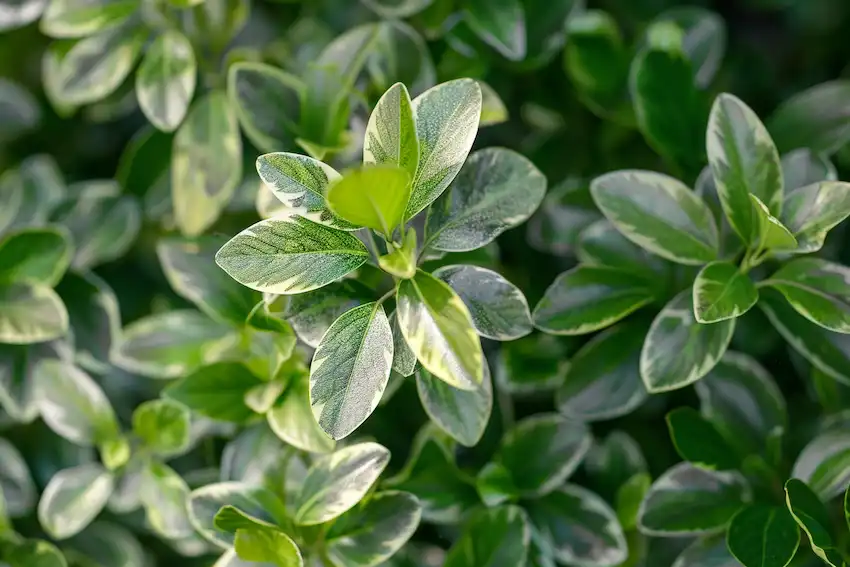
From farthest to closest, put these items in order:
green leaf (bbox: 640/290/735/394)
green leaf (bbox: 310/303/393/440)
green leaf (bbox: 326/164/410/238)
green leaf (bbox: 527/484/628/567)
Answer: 1. green leaf (bbox: 527/484/628/567)
2. green leaf (bbox: 640/290/735/394)
3. green leaf (bbox: 310/303/393/440)
4. green leaf (bbox: 326/164/410/238)

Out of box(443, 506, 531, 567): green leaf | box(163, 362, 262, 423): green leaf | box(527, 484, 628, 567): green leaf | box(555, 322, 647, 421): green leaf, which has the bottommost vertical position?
box(527, 484, 628, 567): green leaf

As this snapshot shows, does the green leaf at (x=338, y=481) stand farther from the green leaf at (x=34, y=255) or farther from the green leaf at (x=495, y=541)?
the green leaf at (x=34, y=255)

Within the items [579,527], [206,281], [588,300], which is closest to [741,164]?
[588,300]

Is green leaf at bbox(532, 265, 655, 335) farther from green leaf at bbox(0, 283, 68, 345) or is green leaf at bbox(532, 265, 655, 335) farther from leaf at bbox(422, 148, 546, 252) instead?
green leaf at bbox(0, 283, 68, 345)

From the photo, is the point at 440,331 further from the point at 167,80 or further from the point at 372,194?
the point at 167,80

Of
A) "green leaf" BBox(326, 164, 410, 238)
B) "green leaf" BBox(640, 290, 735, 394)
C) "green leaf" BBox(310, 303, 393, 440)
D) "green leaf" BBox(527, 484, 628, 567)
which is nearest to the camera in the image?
"green leaf" BBox(326, 164, 410, 238)

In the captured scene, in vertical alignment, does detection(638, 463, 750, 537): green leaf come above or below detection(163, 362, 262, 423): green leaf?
below

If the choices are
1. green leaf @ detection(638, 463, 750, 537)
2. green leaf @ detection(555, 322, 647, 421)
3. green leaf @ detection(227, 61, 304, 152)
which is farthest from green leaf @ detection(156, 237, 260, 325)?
green leaf @ detection(638, 463, 750, 537)

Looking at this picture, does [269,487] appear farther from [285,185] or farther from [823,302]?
[823,302]
